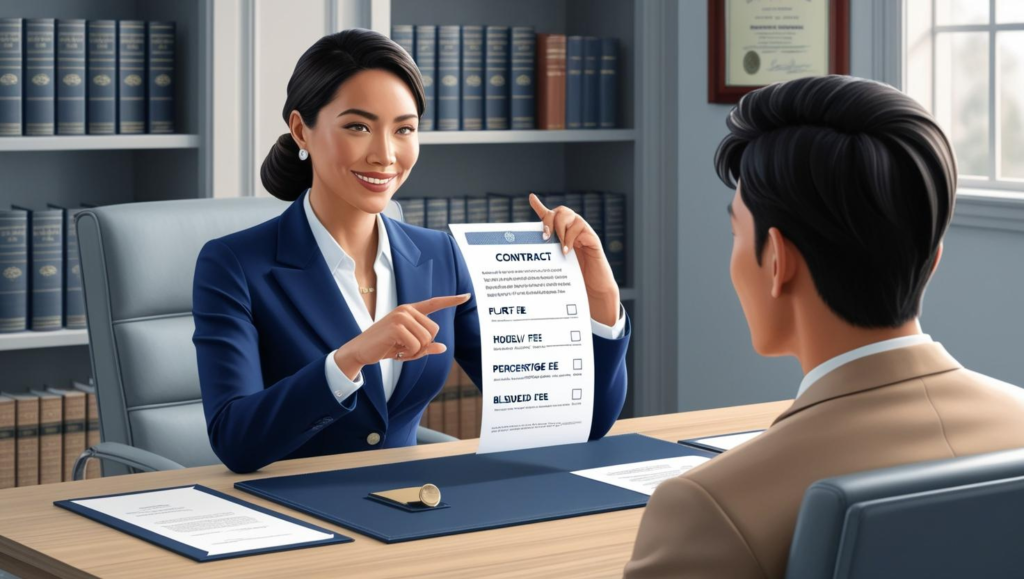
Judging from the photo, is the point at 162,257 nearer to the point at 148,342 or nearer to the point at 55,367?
the point at 148,342

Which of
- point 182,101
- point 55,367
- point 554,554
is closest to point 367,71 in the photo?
point 554,554

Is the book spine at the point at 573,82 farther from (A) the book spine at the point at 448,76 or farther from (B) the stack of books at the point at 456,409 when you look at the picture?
(B) the stack of books at the point at 456,409

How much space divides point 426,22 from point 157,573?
119 inches

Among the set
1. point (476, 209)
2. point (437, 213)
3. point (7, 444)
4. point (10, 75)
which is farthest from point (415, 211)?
point (7, 444)

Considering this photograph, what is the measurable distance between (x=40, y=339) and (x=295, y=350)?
1.49 meters

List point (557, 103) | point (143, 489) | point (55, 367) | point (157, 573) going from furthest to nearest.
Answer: point (557, 103) < point (55, 367) < point (143, 489) < point (157, 573)

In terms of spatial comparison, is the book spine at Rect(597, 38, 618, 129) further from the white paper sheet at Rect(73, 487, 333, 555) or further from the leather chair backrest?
the white paper sheet at Rect(73, 487, 333, 555)

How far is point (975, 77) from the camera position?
3420 millimetres

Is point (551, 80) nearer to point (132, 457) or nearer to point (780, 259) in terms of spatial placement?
point (132, 457)

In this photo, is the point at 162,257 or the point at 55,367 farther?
the point at 55,367

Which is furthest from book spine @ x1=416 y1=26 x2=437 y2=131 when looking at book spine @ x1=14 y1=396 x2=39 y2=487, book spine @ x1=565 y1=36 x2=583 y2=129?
book spine @ x1=14 y1=396 x2=39 y2=487

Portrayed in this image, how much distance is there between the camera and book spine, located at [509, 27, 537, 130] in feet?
13.2

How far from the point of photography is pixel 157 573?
1.40m

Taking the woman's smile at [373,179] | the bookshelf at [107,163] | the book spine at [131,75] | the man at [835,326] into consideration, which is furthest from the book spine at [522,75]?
the man at [835,326]
